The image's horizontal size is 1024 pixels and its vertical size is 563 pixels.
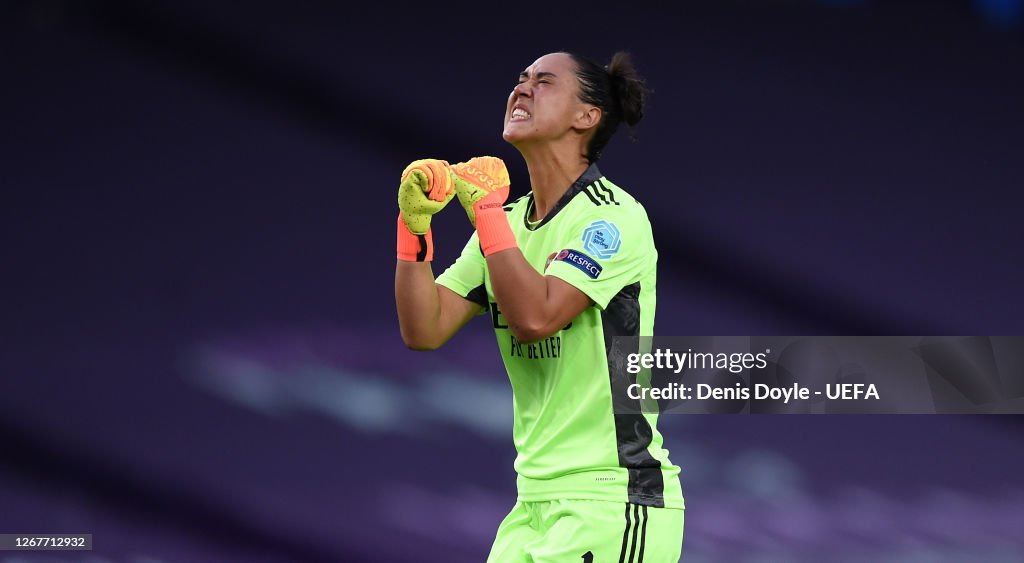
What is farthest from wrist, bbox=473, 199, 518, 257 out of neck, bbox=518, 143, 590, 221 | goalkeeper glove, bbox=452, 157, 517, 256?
neck, bbox=518, 143, 590, 221

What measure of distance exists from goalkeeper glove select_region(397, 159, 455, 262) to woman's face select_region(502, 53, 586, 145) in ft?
0.74

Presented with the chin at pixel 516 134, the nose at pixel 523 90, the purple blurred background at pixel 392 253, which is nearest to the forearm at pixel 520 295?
the chin at pixel 516 134

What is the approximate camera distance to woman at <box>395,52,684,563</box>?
2.37 metres

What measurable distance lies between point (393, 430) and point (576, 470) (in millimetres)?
2150

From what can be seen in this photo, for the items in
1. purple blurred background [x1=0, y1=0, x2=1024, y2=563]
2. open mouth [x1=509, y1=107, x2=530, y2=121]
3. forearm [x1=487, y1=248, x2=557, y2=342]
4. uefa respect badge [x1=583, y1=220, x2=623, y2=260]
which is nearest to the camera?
forearm [x1=487, y1=248, x2=557, y2=342]

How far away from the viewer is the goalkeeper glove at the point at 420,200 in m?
2.44

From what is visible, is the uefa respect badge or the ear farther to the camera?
the ear

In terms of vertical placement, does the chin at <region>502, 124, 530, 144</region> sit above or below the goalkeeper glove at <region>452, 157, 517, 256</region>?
above

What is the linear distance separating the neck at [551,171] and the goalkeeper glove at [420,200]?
24 cm

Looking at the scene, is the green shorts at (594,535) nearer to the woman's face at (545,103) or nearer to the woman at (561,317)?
the woman at (561,317)

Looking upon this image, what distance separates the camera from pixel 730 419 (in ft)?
14.4

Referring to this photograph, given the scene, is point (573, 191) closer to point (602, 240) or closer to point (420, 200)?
point (602, 240)

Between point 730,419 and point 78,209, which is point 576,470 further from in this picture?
point 78,209

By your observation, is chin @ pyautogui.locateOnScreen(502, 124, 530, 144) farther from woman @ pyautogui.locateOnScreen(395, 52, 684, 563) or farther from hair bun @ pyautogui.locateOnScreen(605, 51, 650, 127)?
hair bun @ pyautogui.locateOnScreen(605, 51, 650, 127)
